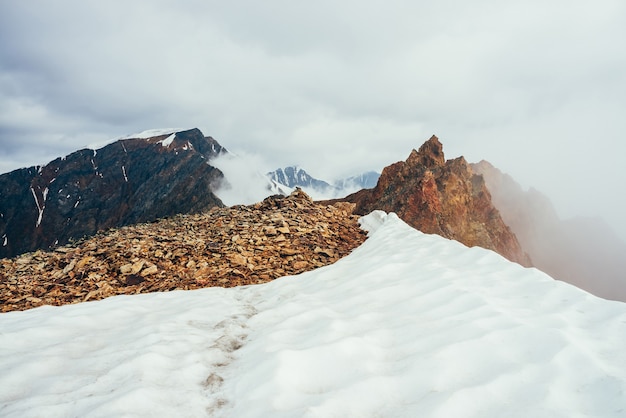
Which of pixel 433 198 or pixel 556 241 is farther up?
pixel 433 198

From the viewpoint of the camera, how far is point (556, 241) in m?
151

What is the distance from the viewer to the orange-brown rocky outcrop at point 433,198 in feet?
147

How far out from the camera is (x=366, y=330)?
463cm

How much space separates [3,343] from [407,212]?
140ft

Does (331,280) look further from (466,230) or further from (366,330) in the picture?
(466,230)

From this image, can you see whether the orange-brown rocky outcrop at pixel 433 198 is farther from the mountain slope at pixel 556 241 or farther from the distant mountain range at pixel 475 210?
the mountain slope at pixel 556 241

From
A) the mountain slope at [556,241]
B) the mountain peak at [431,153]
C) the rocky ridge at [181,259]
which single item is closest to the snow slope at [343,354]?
the rocky ridge at [181,259]

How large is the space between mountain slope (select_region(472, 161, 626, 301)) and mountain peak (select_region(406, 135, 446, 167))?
8566 centimetres

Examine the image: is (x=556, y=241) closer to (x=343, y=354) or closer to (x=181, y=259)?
(x=181, y=259)

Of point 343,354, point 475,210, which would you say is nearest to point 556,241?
point 475,210

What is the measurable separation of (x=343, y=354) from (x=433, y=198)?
46.3m

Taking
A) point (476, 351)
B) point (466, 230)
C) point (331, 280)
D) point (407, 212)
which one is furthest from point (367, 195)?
point (476, 351)

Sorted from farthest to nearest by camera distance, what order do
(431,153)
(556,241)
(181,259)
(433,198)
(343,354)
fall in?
(556,241)
(431,153)
(433,198)
(181,259)
(343,354)

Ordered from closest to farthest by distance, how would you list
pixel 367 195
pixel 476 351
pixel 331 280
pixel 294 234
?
pixel 476 351, pixel 331 280, pixel 294 234, pixel 367 195
